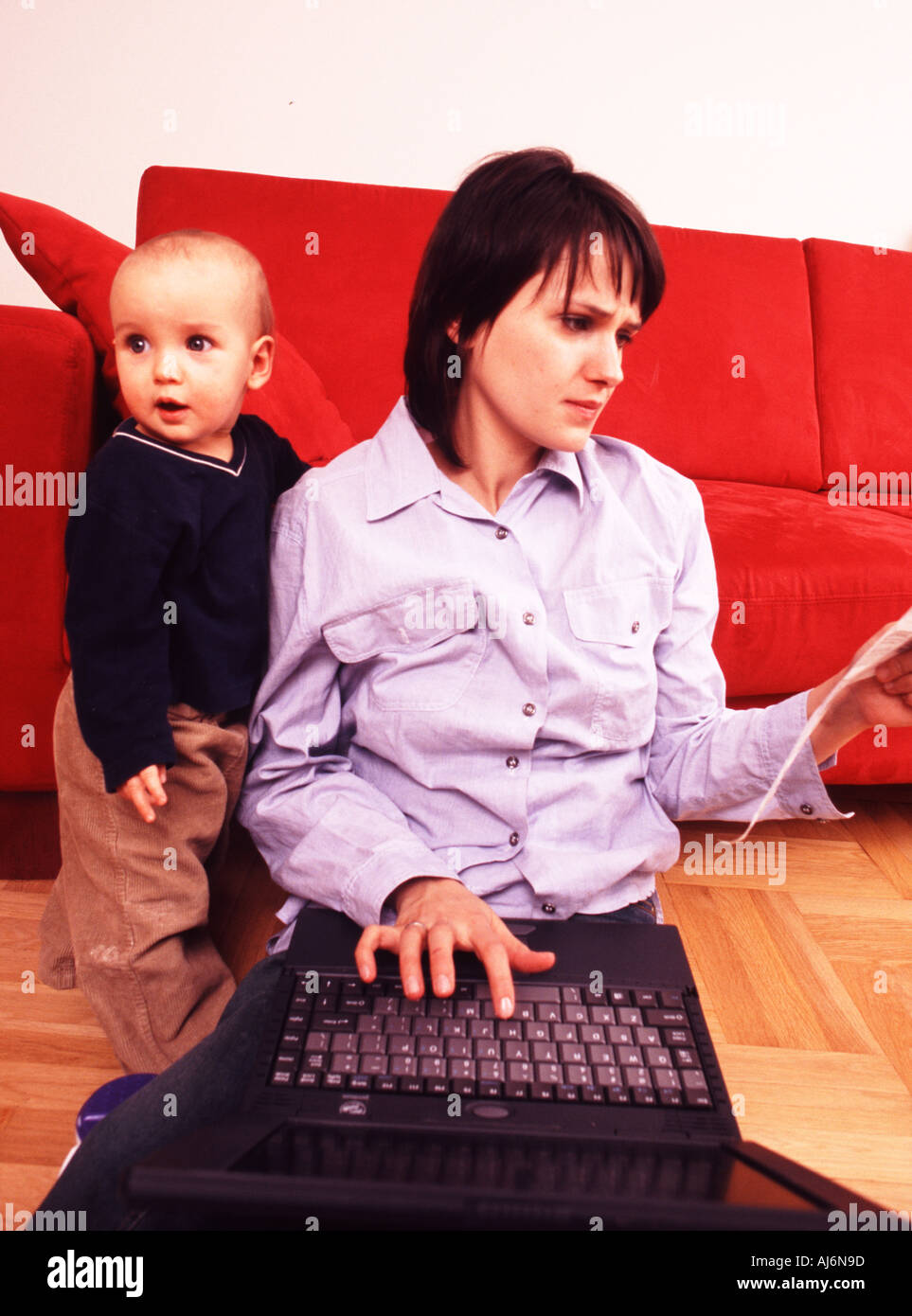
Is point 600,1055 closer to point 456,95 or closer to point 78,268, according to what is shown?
point 78,268

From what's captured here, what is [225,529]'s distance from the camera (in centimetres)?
93

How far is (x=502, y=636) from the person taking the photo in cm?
89

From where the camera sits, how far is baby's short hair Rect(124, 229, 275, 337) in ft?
2.97

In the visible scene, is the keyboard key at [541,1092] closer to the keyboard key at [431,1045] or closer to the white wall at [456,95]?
the keyboard key at [431,1045]

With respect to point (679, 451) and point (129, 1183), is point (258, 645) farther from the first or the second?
point (679, 451)

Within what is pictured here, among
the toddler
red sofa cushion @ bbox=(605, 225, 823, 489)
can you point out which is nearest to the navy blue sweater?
the toddler

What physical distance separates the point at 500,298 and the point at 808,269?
1.62 metres

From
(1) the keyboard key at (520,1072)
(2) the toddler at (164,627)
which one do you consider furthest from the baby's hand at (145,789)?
(1) the keyboard key at (520,1072)

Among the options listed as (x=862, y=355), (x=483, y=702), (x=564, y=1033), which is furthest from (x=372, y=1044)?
(x=862, y=355)

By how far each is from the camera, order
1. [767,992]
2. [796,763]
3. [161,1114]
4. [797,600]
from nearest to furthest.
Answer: [161,1114], [796,763], [767,992], [797,600]

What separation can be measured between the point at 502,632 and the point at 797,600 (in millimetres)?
785

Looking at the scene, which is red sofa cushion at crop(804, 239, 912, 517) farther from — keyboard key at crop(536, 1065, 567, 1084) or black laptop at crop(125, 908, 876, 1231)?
keyboard key at crop(536, 1065, 567, 1084)

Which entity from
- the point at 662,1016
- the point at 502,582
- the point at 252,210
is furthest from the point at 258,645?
the point at 252,210

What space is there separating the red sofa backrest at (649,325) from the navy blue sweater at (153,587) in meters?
0.92
